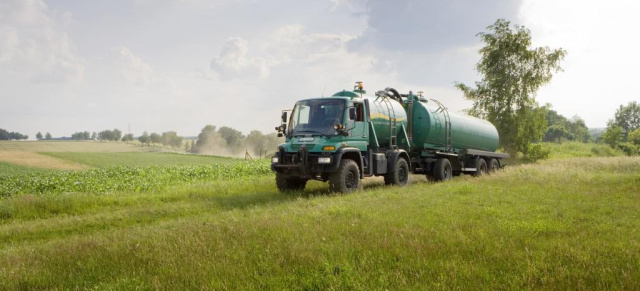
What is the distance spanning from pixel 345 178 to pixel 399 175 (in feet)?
13.0

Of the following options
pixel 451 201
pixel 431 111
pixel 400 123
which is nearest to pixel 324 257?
pixel 451 201

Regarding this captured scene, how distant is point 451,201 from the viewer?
1144 cm

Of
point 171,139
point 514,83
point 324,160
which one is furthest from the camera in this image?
point 171,139

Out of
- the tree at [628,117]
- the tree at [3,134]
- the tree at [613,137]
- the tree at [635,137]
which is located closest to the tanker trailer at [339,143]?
the tree at [635,137]

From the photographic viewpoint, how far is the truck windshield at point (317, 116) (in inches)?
573

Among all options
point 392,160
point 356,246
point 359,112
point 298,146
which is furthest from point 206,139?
point 356,246

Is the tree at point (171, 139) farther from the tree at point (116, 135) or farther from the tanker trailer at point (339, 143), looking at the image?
the tanker trailer at point (339, 143)

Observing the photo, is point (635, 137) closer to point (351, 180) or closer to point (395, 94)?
point (395, 94)

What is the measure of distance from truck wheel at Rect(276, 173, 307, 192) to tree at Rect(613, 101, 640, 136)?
97.0 m

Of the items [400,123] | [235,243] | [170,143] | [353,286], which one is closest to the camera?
[353,286]

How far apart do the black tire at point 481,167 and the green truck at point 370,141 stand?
0.07m

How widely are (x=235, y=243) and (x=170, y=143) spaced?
124 meters

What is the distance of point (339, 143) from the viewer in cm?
1420

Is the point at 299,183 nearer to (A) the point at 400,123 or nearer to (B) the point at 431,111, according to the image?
(A) the point at 400,123
